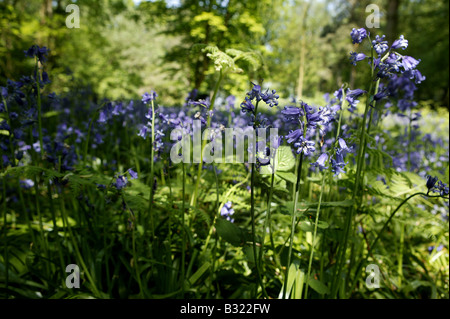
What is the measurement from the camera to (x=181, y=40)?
24.7 ft

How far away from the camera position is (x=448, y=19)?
1173 cm

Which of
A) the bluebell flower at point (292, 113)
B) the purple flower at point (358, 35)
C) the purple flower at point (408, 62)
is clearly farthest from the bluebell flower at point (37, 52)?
the purple flower at point (408, 62)

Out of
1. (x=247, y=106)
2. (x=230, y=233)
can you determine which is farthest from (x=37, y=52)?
(x=230, y=233)

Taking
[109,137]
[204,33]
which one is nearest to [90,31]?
[204,33]

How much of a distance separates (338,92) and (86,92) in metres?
4.07

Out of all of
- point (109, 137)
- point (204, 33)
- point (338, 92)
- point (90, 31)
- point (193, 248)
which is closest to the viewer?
point (338, 92)

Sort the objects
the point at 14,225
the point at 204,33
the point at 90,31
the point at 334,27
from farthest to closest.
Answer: the point at 334,27 → the point at 90,31 → the point at 204,33 → the point at 14,225

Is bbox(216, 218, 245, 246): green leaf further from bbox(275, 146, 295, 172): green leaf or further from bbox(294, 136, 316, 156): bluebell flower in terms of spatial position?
bbox(294, 136, 316, 156): bluebell flower

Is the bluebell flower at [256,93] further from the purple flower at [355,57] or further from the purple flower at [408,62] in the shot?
the purple flower at [408,62]

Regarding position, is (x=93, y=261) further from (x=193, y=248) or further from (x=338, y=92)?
(x=338, y=92)

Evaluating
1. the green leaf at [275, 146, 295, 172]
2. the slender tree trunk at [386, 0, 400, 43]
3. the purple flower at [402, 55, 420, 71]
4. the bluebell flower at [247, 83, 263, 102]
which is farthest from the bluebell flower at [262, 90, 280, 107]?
the slender tree trunk at [386, 0, 400, 43]

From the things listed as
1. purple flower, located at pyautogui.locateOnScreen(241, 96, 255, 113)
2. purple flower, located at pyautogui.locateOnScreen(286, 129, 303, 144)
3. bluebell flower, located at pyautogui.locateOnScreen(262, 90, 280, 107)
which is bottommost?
purple flower, located at pyautogui.locateOnScreen(286, 129, 303, 144)

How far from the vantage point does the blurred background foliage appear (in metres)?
6.31

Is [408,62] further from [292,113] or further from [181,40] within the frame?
[181,40]
